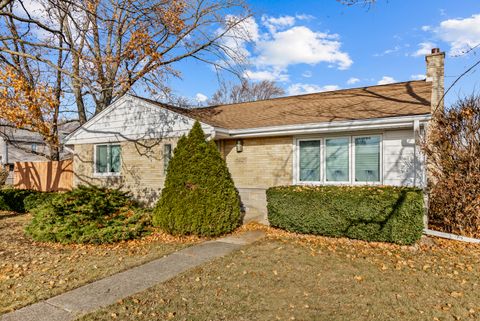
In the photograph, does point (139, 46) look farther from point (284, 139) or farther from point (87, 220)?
point (87, 220)

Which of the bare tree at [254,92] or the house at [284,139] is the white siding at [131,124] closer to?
the house at [284,139]

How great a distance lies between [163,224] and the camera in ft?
26.9

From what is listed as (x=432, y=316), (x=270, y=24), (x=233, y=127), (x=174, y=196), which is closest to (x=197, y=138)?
(x=174, y=196)

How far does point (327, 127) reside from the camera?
29.0ft

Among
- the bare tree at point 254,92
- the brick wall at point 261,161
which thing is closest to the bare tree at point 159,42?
the brick wall at point 261,161

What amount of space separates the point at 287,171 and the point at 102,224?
565 centimetres

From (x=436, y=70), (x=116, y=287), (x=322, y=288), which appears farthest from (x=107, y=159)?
(x=436, y=70)

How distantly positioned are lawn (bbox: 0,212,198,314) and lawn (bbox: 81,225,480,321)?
1.35 m

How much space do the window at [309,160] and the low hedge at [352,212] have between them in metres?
1.25

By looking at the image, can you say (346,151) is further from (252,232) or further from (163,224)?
(163,224)

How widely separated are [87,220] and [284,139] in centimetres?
626

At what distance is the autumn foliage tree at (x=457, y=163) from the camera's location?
701 cm

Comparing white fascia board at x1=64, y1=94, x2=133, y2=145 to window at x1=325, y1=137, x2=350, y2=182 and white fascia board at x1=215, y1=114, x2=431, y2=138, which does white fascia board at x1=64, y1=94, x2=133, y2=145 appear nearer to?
white fascia board at x1=215, y1=114, x2=431, y2=138

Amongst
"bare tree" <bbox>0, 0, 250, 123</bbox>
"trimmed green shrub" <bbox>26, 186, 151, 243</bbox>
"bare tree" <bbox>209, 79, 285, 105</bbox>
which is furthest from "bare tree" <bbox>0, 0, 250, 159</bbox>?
"bare tree" <bbox>209, 79, 285, 105</bbox>
